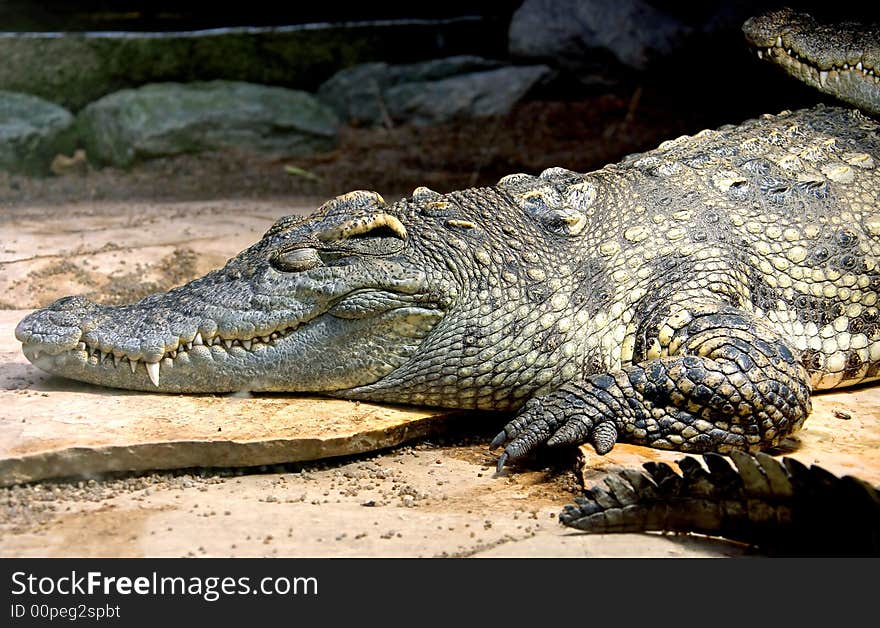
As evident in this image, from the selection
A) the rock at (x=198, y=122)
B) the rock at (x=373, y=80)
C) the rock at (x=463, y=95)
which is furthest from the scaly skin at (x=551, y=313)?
the rock at (x=373, y=80)

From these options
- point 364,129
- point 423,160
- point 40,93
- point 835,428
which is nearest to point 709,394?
point 835,428

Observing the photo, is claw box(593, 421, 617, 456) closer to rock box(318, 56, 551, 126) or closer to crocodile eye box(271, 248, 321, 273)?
crocodile eye box(271, 248, 321, 273)

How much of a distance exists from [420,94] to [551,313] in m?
7.04

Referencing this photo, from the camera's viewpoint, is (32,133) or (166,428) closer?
(166,428)

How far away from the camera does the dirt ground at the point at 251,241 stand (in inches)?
123

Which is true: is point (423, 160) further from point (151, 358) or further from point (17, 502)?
point (17, 502)

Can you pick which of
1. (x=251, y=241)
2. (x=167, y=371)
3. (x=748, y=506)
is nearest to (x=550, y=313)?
(x=748, y=506)

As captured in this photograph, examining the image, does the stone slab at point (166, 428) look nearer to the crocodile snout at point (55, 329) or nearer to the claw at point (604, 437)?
the crocodile snout at point (55, 329)

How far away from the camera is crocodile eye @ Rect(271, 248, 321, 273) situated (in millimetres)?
4133

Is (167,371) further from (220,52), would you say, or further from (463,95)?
(463,95)

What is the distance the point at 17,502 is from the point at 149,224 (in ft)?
13.0

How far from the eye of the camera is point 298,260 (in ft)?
13.6

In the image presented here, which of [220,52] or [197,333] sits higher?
[220,52]

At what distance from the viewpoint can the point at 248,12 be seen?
1021 centimetres
